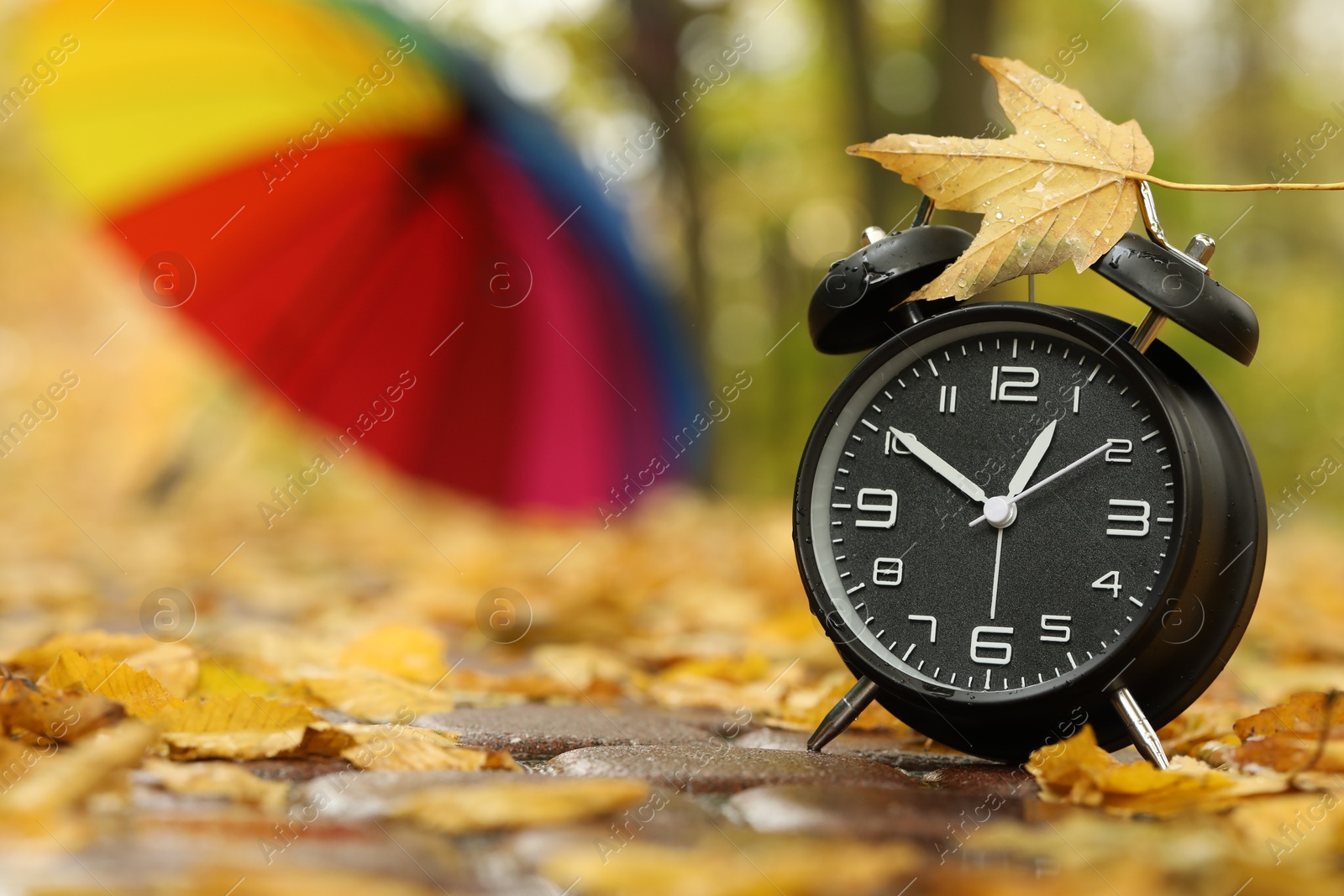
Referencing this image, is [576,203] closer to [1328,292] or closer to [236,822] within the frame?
[236,822]

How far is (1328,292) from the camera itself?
14.9 metres

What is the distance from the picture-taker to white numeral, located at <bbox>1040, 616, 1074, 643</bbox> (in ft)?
5.48

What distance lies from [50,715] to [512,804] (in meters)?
0.74

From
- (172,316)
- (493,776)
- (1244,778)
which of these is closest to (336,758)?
(493,776)

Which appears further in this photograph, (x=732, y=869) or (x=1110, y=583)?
(x=1110, y=583)

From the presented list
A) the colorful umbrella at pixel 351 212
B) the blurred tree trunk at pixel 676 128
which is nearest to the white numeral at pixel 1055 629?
the colorful umbrella at pixel 351 212

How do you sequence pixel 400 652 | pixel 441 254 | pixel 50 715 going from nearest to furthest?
pixel 50 715 → pixel 400 652 → pixel 441 254

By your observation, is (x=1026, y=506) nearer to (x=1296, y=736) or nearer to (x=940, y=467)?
(x=940, y=467)

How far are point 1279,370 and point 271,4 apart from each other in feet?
41.4

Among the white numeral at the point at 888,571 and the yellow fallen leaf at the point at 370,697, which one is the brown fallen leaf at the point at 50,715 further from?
the white numeral at the point at 888,571

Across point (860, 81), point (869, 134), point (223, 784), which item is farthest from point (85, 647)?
point (860, 81)

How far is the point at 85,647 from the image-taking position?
2.10m

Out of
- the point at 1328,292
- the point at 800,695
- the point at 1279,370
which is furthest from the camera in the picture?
the point at 1328,292

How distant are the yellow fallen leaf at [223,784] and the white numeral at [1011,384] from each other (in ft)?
3.87
